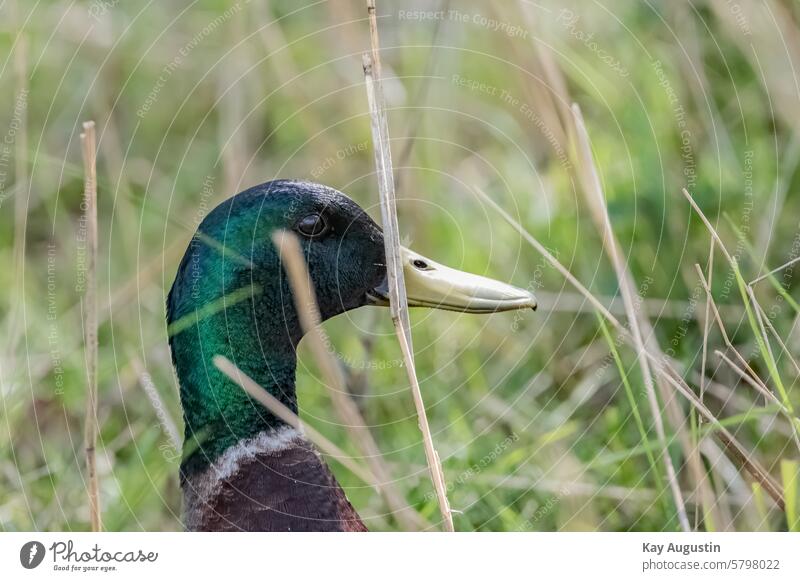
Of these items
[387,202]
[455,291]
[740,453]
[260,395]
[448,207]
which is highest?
[448,207]

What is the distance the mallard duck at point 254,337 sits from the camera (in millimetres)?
1873

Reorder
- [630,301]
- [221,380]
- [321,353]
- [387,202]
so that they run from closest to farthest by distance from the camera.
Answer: [387,202], [221,380], [630,301], [321,353]

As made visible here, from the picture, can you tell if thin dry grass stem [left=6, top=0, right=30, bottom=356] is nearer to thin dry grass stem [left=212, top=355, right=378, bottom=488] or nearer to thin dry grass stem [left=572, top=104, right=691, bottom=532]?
thin dry grass stem [left=212, top=355, right=378, bottom=488]

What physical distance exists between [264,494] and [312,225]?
0.46m

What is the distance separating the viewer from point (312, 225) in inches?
75.4

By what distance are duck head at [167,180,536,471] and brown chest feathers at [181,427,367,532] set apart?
3 centimetres

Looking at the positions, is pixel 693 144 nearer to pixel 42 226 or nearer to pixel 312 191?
pixel 312 191

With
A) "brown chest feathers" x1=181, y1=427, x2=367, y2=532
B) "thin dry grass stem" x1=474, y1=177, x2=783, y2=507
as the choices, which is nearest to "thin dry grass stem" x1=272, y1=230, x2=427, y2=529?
"brown chest feathers" x1=181, y1=427, x2=367, y2=532

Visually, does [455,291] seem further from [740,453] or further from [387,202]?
[740,453]

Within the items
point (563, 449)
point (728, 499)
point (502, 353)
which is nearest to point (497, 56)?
point (502, 353)

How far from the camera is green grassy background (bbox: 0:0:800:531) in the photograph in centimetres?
225

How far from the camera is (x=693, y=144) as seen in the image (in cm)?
252

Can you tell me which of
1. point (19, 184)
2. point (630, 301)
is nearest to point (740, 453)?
point (630, 301)

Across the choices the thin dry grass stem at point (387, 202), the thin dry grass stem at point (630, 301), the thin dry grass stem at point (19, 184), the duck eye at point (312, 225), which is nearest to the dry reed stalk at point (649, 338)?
the thin dry grass stem at point (630, 301)
